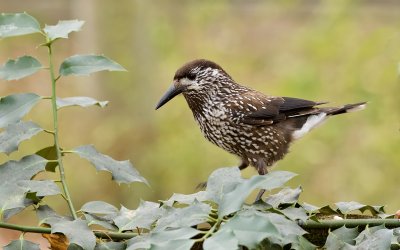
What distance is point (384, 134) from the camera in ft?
27.4

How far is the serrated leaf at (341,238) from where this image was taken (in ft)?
6.52

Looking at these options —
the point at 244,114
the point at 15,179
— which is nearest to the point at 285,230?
the point at 15,179

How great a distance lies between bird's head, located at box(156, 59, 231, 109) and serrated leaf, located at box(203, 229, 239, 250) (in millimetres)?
2468

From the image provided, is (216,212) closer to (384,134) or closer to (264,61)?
(384,134)

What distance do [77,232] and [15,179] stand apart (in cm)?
23

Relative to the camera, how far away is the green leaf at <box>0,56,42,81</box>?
225 centimetres

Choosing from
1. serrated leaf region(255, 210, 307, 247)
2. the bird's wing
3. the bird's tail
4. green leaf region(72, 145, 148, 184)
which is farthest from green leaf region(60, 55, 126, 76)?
the bird's tail

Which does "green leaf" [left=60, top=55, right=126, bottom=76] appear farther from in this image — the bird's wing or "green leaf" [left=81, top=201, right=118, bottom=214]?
the bird's wing

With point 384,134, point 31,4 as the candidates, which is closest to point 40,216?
point 384,134

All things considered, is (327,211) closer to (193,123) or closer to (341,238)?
(341,238)

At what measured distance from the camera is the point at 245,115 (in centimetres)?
459

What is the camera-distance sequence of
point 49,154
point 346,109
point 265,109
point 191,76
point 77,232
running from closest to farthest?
point 77,232 → point 49,154 → point 191,76 → point 346,109 → point 265,109

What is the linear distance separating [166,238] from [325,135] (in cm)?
841

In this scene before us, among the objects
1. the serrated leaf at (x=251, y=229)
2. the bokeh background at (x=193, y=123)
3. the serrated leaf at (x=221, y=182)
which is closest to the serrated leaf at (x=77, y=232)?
the serrated leaf at (x=221, y=182)
